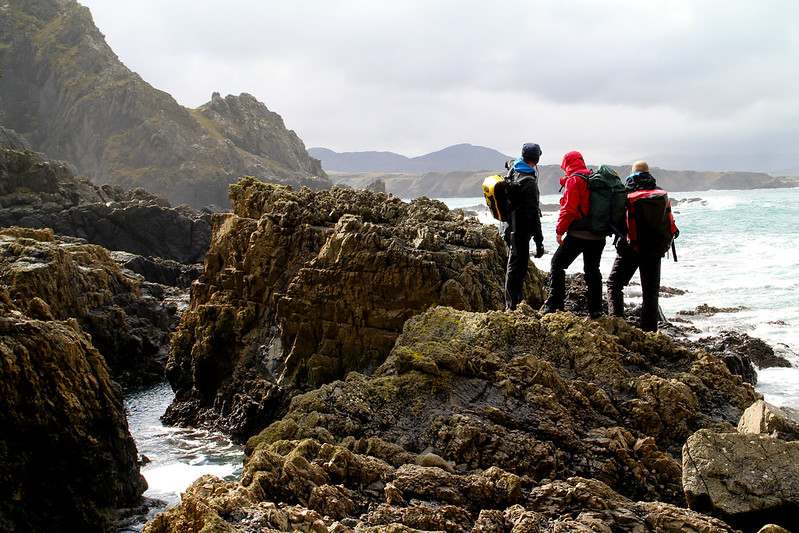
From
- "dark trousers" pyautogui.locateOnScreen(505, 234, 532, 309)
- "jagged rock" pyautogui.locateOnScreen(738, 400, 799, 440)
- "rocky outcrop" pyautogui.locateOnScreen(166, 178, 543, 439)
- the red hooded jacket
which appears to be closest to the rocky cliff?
"rocky outcrop" pyautogui.locateOnScreen(166, 178, 543, 439)

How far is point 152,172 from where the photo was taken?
91938mm

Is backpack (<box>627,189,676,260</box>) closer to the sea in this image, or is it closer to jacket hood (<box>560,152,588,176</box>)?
jacket hood (<box>560,152,588,176</box>)

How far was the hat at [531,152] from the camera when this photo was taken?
852 cm

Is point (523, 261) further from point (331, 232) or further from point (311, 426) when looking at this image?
point (331, 232)

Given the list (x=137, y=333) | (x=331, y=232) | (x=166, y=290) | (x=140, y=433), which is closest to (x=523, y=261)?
(x=331, y=232)

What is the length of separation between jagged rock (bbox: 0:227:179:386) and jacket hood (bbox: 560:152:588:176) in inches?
459

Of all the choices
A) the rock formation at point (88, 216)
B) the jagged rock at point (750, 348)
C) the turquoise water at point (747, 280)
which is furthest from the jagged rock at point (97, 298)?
the turquoise water at point (747, 280)

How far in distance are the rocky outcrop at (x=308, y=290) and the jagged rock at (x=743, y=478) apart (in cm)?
703

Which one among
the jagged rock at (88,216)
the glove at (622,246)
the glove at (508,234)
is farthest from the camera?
the jagged rock at (88,216)

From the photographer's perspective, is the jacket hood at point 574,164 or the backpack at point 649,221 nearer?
the backpack at point 649,221

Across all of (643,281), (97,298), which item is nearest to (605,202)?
(643,281)

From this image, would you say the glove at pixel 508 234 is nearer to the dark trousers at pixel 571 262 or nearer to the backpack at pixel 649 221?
the dark trousers at pixel 571 262

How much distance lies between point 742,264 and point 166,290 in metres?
31.0

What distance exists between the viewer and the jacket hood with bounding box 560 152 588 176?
7.70m
